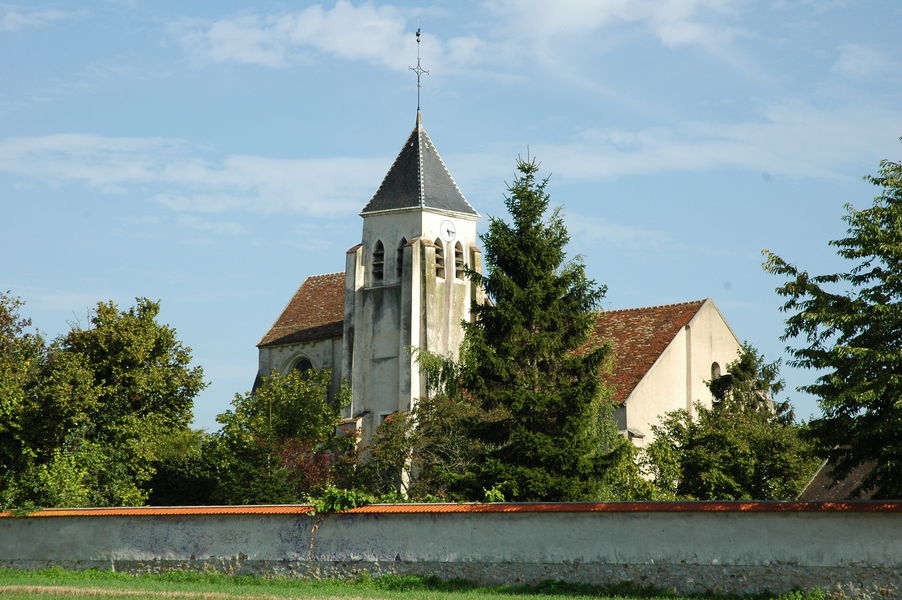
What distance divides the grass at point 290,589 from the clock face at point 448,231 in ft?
82.1

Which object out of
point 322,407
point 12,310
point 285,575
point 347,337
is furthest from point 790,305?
point 12,310

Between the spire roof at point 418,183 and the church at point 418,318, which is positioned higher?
the spire roof at point 418,183

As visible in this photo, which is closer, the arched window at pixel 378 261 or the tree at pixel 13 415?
the tree at pixel 13 415

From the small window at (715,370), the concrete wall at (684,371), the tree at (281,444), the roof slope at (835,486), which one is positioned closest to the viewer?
the roof slope at (835,486)

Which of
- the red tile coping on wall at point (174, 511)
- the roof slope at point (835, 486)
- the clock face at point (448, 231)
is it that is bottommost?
the red tile coping on wall at point (174, 511)

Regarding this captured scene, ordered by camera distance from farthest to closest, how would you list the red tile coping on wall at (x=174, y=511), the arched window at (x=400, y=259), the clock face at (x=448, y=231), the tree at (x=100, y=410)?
the clock face at (x=448, y=231) → the arched window at (x=400, y=259) → the tree at (x=100, y=410) → the red tile coping on wall at (x=174, y=511)

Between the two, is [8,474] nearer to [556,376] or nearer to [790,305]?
[556,376]

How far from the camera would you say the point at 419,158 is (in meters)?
50.3

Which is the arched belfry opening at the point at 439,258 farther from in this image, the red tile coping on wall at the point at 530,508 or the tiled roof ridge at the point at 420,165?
the red tile coping on wall at the point at 530,508

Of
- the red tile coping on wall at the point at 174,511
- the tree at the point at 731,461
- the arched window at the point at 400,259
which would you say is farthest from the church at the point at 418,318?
the red tile coping on wall at the point at 174,511

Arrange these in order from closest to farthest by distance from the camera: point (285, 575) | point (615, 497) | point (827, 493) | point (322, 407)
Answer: point (285, 575), point (827, 493), point (615, 497), point (322, 407)

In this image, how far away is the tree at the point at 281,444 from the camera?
3675 cm

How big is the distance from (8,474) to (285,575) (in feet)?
38.6

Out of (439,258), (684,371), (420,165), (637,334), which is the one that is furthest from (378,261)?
(684,371)
